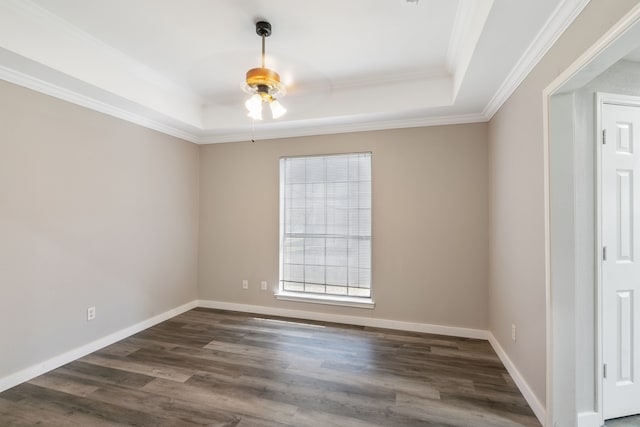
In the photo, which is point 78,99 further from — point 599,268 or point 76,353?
point 599,268

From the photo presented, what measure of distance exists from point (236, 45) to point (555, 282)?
9.74ft

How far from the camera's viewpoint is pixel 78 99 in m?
2.66

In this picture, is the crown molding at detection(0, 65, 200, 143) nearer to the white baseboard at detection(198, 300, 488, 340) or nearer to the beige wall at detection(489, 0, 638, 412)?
the white baseboard at detection(198, 300, 488, 340)

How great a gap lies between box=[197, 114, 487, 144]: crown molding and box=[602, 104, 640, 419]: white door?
4.55 ft

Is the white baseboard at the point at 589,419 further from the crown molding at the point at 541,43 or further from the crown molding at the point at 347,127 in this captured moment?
the crown molding at the point at 347,127

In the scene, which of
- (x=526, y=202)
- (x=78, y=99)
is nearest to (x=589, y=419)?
(x=526, y=202)

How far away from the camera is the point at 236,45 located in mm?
2436

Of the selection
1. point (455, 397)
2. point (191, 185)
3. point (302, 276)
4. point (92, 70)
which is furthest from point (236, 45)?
point (455, 397)

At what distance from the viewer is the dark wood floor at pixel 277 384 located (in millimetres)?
1907

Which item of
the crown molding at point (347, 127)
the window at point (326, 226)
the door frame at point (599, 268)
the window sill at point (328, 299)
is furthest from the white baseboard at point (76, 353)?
the door frame at point (599, 268)

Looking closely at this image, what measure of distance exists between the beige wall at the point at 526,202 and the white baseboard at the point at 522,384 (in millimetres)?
48

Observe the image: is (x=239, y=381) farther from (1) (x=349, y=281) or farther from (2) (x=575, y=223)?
(2) (x=575, y=223)

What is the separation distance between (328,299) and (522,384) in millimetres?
2081

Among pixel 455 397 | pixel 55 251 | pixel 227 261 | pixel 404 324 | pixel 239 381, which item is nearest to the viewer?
pixel 455 397
